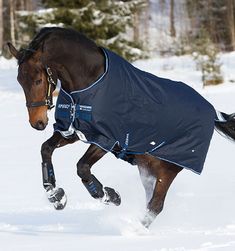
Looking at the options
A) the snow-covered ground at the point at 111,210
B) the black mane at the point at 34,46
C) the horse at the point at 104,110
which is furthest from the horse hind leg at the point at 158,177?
the black mane at the point at 34,46

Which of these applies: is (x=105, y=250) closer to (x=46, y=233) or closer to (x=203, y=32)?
(x=46, y=233)

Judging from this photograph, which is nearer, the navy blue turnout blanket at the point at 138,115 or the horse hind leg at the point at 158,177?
the navy blue turnout blanket at the point at 138,115

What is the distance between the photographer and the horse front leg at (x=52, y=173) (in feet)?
17.1

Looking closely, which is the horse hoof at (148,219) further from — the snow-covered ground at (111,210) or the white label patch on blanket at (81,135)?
the white label patch on blanket at (81,135)

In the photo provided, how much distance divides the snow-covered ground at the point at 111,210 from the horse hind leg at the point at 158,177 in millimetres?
152

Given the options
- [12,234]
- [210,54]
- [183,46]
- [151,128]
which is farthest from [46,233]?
[183,46]

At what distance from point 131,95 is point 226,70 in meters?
12.6

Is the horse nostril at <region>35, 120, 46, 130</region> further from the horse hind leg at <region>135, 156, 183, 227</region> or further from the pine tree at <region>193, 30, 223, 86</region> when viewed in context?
the pine tree at <region>193, 30, 223, 86</region>

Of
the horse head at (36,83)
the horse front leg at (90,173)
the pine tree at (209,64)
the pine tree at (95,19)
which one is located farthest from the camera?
the pine tree at (95,19)

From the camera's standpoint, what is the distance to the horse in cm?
497

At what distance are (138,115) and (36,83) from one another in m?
0.87

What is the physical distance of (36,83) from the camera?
193 inches

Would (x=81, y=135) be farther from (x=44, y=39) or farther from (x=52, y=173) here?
(x=44, y=39)

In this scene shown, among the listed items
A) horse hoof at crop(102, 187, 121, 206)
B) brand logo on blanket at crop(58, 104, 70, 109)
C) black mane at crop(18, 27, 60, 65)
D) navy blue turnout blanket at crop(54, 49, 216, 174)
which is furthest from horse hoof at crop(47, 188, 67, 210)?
black mane at crop(18, 27, 60, 65)
